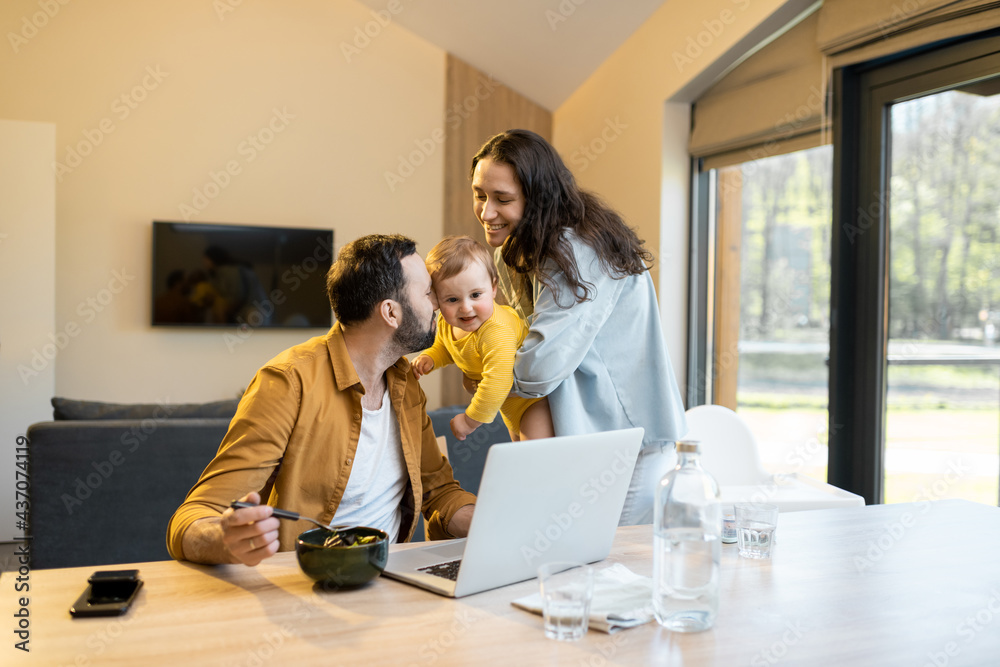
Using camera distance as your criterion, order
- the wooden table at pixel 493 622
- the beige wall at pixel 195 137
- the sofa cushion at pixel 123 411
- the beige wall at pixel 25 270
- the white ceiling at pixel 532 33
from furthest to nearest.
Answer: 1. the beige wall at pixel 195 137
2. the beige wall at pixel 25 270
3. the white ceiling at pixel 532 33
4. the sofa cushion at pixel 123 411
5. the wooden table at pixel 493 622

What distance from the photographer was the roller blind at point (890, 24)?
2572 millimetres

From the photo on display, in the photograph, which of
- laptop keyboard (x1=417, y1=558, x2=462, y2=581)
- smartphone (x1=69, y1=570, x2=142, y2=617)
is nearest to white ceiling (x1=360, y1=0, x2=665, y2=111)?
laptop keyboard (x1=417, y1=558, x2=462, y2=581)

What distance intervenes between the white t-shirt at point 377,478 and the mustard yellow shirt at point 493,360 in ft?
0.60

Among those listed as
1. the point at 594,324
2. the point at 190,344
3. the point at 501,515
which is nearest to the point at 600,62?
the point at 190,344

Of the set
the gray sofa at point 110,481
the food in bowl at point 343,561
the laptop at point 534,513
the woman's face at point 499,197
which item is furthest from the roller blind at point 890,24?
the gray sofa at point 110,481

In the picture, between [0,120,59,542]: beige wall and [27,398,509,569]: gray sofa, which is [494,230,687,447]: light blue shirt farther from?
[0,120,59,542]: beige wall

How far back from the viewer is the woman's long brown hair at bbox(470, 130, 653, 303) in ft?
5.61

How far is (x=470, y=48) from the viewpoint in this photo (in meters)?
5.32

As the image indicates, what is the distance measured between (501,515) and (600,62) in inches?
162

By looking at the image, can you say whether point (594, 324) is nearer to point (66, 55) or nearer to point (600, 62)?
point (600, 62)

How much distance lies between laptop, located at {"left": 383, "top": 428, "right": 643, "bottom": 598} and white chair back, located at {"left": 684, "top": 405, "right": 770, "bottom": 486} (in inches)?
54.9

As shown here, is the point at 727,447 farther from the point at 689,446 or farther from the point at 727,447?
the point at 689,446

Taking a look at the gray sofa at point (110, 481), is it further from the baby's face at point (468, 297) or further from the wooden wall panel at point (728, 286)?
the wooden wall panel at point (728, 286)

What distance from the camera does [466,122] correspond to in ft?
18.4
